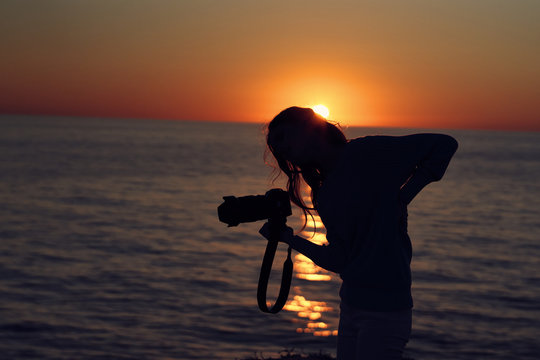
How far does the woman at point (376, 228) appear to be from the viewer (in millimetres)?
2090

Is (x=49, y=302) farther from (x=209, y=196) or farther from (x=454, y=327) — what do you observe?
(x=209, y=196)

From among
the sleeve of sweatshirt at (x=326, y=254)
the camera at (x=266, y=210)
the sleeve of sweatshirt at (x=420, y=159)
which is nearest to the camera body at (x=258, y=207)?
the camera at (x=266, y=210)

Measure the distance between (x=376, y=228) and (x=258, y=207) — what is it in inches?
21.0

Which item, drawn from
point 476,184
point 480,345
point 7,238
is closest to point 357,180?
point 480,345

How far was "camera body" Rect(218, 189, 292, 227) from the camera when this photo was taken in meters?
2.39

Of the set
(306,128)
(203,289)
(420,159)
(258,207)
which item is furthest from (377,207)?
(203,289)

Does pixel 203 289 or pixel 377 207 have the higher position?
pixel 377 207

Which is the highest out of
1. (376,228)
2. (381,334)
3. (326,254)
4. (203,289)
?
(376,228)

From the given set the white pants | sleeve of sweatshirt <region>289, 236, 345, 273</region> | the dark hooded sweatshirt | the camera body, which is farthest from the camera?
the white pants

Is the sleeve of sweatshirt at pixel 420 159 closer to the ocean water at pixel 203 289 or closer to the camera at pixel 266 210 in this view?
the camera at pixel 266 210

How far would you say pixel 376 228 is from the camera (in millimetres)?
2090

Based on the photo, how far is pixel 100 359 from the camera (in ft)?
23.1

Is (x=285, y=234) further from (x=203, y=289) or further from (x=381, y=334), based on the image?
(x=203, y=289)

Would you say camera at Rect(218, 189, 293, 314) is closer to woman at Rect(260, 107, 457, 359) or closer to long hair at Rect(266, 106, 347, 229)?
long hair at Rect(266, 106, 347, 229)
